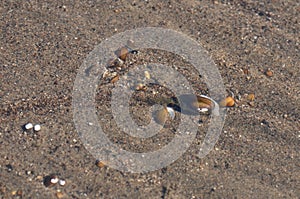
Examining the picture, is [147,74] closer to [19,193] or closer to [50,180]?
[50,180]

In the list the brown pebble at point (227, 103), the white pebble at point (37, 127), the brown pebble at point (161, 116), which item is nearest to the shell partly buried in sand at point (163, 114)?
the brown pebble at point (161, 116)

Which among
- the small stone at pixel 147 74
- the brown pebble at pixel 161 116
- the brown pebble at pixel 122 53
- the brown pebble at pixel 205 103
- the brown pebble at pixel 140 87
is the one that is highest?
the brown pebble at pixel 122 53

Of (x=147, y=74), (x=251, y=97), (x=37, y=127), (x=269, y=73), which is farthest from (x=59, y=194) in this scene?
(x=269, y=73)

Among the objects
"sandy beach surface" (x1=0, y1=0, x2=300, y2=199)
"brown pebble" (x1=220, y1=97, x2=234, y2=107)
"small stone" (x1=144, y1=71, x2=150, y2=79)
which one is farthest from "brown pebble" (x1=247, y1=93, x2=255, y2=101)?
"small stone" (x1=144, y1=71, x2=150, y2=79)

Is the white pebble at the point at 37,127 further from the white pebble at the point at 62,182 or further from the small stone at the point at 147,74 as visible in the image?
the small stone at the point at 147,74

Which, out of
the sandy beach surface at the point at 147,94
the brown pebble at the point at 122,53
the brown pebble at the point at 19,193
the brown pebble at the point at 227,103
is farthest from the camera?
the brown pebble at the point at 122,53

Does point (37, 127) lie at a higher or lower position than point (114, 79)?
lower

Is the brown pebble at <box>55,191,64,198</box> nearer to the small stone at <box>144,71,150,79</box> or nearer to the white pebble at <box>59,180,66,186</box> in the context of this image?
the white pebble at <box>59,180,66,186</box>

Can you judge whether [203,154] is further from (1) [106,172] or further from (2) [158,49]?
(2) [158,49]
